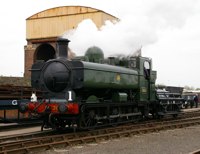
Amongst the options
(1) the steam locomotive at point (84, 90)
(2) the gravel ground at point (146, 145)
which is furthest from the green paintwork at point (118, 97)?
(2) the gravel ground at point (146, 145)

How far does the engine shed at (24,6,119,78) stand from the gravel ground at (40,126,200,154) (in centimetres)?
1686

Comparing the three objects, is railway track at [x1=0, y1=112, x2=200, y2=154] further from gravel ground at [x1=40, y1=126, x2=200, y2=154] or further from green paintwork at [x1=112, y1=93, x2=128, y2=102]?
green paintwork at [x1=112, y1=93, x2=128, y2=102]

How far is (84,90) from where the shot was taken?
43.2 feet

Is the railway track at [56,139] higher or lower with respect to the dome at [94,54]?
lower

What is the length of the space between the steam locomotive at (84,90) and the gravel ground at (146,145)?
172 cm

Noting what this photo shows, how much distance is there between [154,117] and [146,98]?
2006mm

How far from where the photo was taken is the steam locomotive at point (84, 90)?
12.6 m

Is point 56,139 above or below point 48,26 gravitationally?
below

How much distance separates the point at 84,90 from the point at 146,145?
3.32 meters

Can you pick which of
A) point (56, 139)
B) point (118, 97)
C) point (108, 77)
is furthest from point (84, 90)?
point (56, 139)

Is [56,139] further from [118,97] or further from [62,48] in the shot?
[118,97]

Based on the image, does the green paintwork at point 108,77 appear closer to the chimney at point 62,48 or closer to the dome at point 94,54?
the dome at point 94,54

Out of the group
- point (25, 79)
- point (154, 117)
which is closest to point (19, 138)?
point (154, 117)

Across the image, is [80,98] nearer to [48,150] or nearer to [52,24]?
[48,150]
